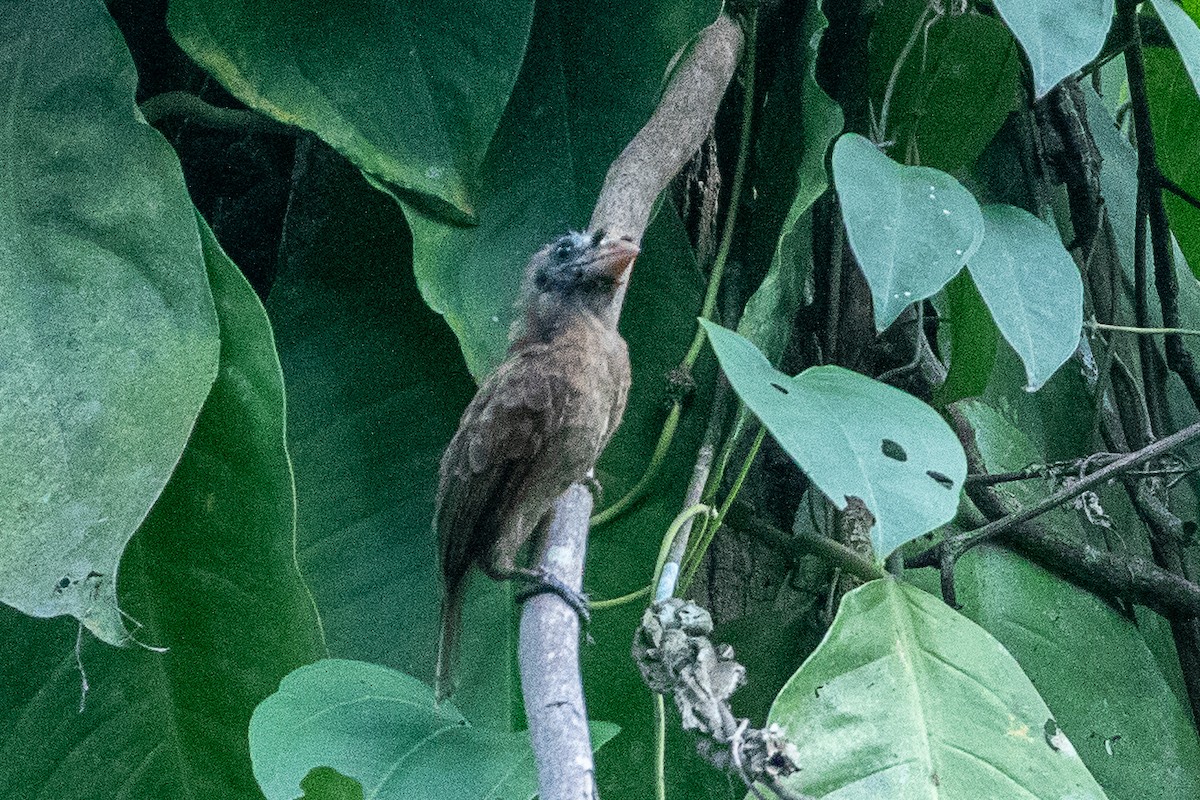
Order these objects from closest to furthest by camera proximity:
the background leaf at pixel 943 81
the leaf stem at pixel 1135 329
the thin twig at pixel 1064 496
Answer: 1. the thin twig at pixel 1064 496
2. the background leaf at pixel 943 81
3. the leaf stem at pixel 1135 329

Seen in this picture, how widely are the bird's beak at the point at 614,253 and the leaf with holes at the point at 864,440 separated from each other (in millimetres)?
335

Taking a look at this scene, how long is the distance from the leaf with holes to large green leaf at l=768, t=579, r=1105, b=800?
23 cm

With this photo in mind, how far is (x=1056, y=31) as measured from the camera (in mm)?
1263

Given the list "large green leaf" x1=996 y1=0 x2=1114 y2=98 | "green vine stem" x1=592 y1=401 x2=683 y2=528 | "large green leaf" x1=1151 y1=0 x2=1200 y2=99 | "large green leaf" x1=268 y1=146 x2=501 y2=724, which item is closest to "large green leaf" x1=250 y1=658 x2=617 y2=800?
"large green leaf" x1=268 y1=146 x2=501 y2=724

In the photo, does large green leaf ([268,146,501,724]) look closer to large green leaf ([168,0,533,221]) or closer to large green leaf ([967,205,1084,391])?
large green leaf ([168,0,533,221])

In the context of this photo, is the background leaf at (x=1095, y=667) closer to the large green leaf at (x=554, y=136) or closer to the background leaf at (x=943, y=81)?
the background leaf at (x=943, y=81)

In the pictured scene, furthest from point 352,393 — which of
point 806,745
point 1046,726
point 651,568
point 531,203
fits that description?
point 1046,726

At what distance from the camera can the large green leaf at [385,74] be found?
4.67 ft

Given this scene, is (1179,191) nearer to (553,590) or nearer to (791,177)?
(791,177)

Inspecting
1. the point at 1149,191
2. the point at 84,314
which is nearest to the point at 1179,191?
the point at 1149,191

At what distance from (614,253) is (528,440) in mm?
231

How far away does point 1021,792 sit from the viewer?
3.96 ft

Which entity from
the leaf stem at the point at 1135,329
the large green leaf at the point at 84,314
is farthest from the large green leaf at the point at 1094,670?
the large green leaf at the point at 84,314

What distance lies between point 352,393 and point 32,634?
0.44m
